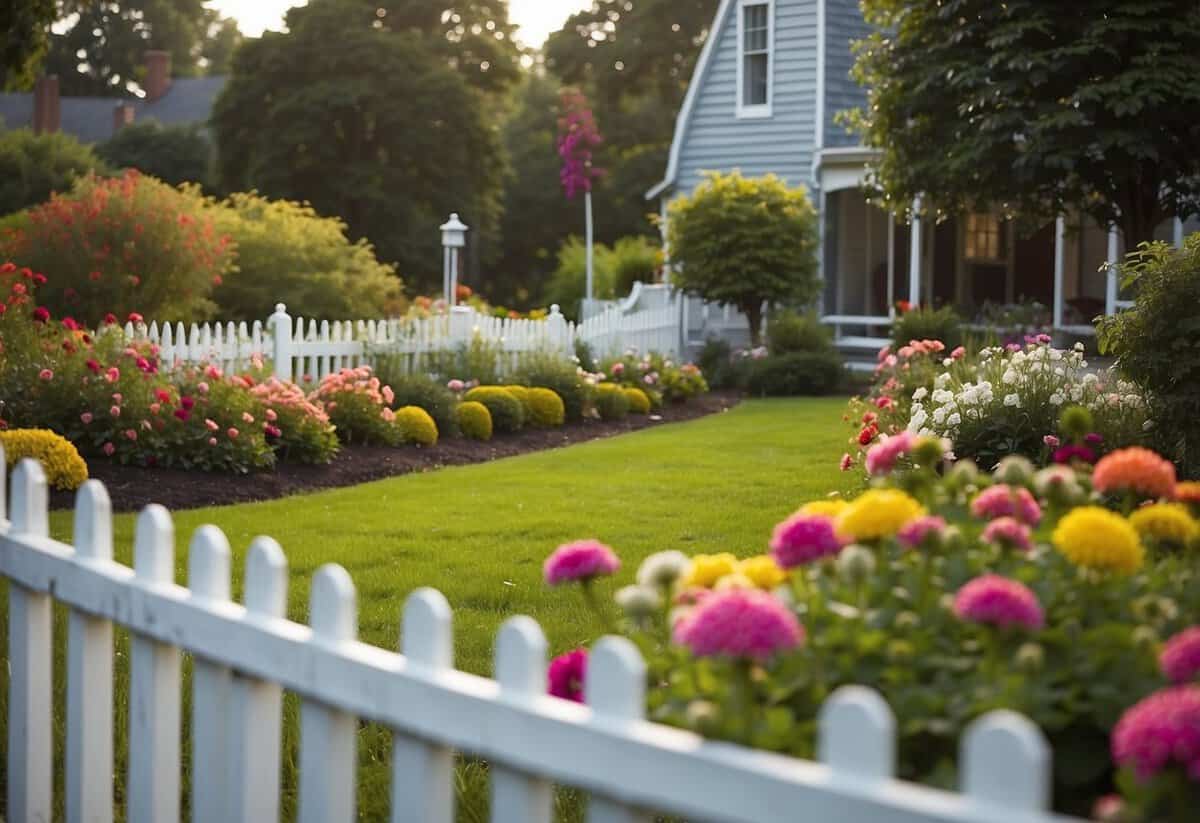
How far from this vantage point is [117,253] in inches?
601

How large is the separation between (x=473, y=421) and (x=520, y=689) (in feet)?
38.9

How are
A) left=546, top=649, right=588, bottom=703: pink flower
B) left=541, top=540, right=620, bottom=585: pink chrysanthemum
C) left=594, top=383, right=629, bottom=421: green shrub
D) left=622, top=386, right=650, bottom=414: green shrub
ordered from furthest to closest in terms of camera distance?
left=622, top=386, right=650, bottom=414: green shrub → left=594, top=383, right=629, bottom=421: green shrub → left=546, top=649, right=588, bottom=703: pink flower → left=541, top=540, right=620, bottom=585: pink chrysanthemum

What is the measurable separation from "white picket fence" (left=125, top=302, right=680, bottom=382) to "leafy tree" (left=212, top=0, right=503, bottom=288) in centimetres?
1544

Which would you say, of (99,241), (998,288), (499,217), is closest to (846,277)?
(998,288)

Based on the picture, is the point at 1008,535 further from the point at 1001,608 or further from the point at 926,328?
the point at 926,328

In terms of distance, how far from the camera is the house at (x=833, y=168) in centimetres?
2317

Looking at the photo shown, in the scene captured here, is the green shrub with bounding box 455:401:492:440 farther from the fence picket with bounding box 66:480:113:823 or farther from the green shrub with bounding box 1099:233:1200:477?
the fence picket with bounding box 66:480:113:823

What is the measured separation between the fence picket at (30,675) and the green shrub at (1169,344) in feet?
19.4

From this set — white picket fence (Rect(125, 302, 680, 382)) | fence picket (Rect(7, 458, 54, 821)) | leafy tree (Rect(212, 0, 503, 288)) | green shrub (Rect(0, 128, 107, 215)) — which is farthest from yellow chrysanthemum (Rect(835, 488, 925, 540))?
leafy tree (Rect(212, 0, 503, 288))

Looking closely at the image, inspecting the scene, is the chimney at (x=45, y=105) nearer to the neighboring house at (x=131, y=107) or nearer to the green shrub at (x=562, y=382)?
the neighboring house at (x=131, y=107)

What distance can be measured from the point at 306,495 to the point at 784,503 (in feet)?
10.7

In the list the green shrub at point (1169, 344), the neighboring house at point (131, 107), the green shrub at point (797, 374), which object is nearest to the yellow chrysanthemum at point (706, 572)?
the green shrub at point (1169, 344)

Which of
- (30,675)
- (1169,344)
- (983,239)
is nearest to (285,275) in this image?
(983,239)

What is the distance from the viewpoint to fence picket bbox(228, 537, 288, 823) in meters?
2.70
